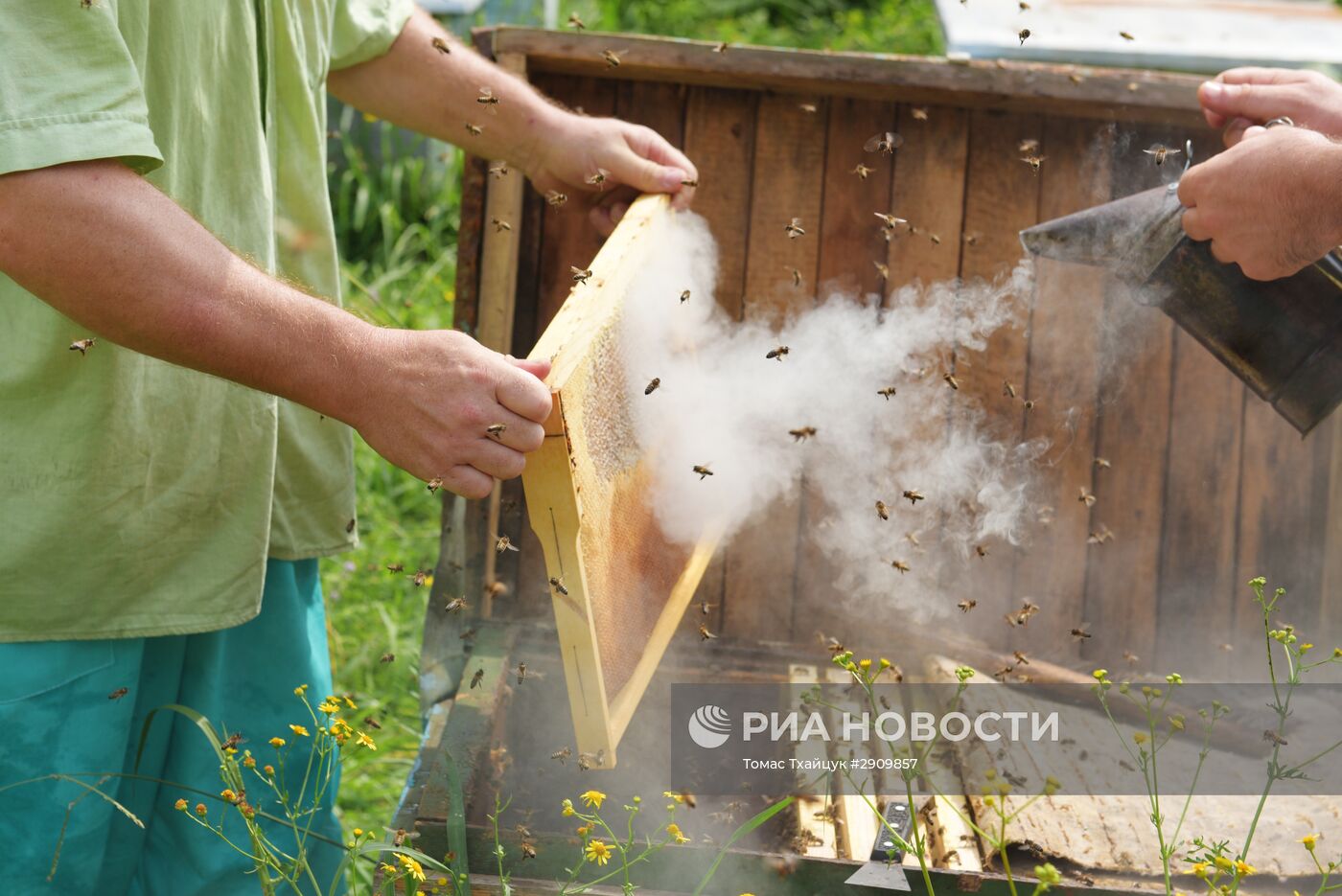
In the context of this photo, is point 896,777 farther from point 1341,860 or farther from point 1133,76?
point 1133,76

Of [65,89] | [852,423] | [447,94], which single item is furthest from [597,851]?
[447,94]

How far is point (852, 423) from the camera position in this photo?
2.61 metres

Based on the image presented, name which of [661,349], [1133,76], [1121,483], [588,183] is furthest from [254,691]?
[1133,76]

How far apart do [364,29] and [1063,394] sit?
1716 mm

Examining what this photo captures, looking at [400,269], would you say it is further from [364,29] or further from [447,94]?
[364,29]

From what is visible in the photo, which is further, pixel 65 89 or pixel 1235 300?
pixel 1235 300

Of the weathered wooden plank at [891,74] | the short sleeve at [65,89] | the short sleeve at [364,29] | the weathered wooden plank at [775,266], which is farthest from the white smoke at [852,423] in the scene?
the short sleeve at [65,89]

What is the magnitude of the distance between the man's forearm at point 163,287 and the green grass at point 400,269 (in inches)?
18.2

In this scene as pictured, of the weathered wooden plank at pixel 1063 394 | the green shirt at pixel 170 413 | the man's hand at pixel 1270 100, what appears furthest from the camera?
the weathered wooden plank at pixel 1063 394

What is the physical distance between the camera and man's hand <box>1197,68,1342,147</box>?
2.11m

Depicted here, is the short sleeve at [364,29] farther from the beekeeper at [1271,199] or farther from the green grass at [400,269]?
the beekeeper at [1271,199]

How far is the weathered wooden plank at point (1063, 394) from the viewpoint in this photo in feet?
9.04

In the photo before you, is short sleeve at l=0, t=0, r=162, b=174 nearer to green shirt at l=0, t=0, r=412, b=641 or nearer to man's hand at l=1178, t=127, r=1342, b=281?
green shirt at l=0, t=0, r=412, b=641

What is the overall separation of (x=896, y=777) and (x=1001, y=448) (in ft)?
3.00
